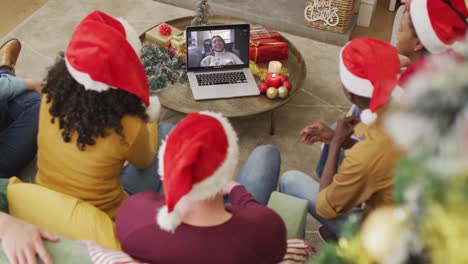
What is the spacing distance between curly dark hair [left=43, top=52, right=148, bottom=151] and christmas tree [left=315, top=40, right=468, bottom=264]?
1222 mm

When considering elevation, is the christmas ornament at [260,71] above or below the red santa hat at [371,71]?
below

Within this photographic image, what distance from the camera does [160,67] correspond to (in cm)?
266

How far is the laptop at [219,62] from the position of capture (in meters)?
2.59

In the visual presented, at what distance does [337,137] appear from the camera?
6.11ft

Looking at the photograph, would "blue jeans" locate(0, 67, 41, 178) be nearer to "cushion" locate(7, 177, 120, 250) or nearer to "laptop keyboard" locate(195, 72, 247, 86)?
"cushion" locate(7, 177, 120, 250)

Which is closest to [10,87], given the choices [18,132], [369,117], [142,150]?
[18,132]

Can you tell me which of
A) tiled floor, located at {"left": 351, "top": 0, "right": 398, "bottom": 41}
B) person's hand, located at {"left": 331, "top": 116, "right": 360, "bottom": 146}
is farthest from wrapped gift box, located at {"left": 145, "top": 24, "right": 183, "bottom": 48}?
tiled floor, located at {"left": 351, "top": 0, "right": 398, "bottom": 41}

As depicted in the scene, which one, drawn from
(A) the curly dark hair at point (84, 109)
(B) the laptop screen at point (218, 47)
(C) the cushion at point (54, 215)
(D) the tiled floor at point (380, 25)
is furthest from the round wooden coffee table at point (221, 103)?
(D) the tiled floor at point (380, 25)

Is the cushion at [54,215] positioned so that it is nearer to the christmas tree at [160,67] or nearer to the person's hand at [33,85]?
the person's hand at [33,85]

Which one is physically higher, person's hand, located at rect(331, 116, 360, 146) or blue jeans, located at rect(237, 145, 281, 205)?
person's hand, located at rect(331, 116, 360, 146)

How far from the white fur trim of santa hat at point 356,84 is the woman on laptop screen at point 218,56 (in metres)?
1.05

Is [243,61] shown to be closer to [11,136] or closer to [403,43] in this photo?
[403,43]

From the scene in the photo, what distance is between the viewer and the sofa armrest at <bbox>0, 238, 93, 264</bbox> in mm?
1177

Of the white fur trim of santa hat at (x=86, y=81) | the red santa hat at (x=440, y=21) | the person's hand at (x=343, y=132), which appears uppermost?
the red santa hat at (x=440, y=21)
